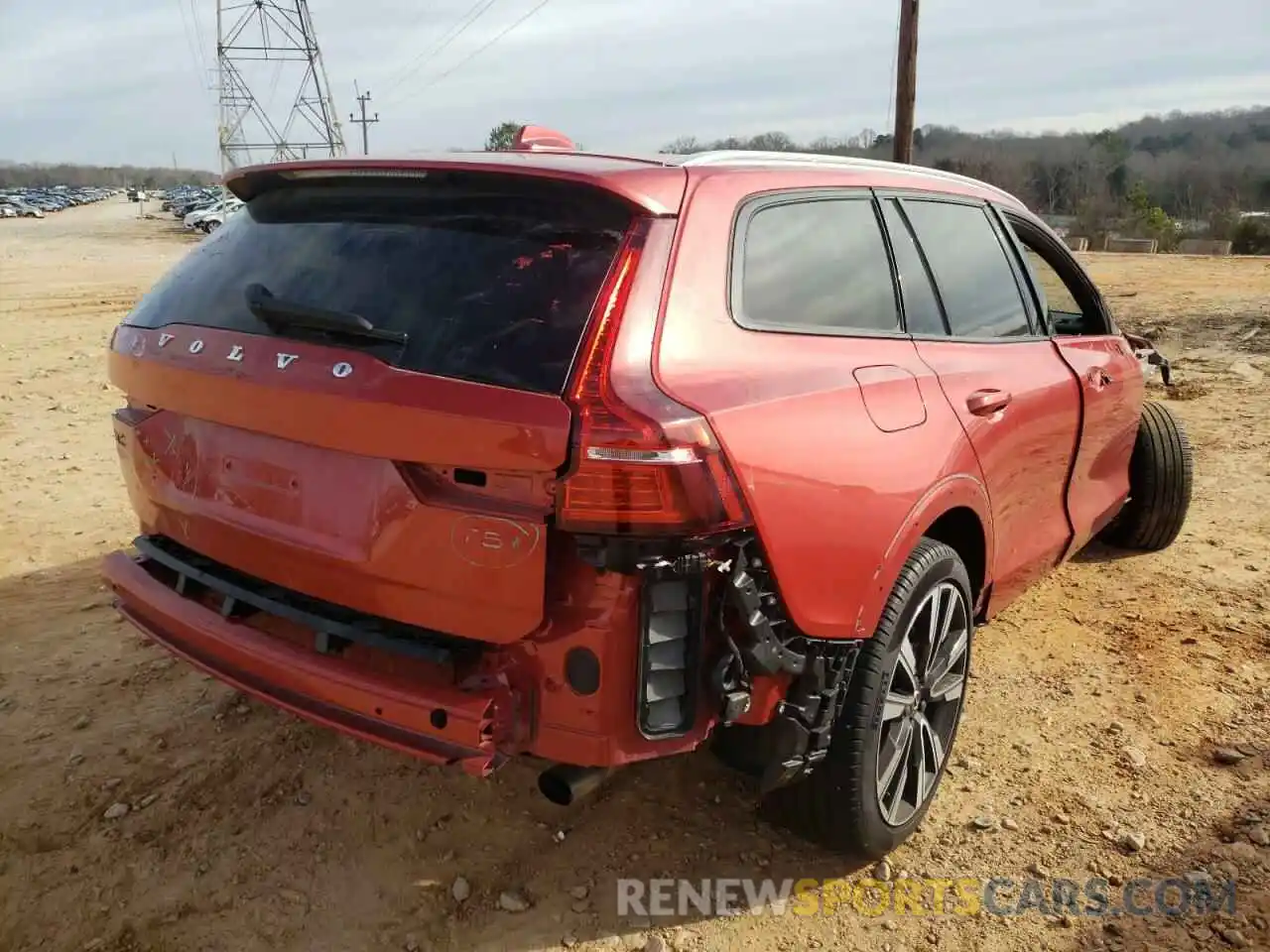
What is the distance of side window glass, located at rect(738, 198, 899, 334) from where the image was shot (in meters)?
2.42

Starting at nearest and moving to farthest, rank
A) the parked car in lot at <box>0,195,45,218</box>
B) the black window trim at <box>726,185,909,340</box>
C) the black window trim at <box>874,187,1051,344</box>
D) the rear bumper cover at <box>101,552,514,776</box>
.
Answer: the rear bumper cover at <box>101,552,514,776</box> → the black window trim at <box>726,185,909,340</box> → the black window trim at <box>874,187,1051,344</box> → the parked car in lot at <box>0,195,45,218</box>

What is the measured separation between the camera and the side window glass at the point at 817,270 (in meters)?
2.42

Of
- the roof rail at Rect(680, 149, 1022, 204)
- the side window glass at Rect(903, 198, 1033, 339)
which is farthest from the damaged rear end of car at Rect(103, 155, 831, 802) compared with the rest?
the side window glass at Rect(903, 198, 1033, 339)

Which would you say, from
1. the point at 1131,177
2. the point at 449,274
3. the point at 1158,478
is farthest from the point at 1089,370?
the point at 1131,177

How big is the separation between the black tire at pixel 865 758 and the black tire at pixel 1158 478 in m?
2.63

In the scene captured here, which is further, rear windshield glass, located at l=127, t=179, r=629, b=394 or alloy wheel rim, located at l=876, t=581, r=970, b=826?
alloy wheel rim, located at l=876, t=581, r=970, b=826

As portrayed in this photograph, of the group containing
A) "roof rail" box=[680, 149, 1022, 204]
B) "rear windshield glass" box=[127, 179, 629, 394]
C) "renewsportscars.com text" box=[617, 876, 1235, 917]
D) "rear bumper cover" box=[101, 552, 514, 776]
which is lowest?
"renewsportscars.com text" box=[617, 876, 1235, 917]

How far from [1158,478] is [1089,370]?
145 centimetres

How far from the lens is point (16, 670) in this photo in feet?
12.2

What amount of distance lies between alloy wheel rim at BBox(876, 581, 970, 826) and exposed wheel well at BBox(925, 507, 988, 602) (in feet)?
0.60

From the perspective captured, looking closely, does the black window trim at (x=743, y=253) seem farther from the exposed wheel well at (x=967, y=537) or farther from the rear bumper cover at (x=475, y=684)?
the rear bumper cover at (x=475, y=684)

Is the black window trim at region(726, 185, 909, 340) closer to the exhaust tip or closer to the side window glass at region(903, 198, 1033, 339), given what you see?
the side window glass at region(903, 198, 1033, 339)

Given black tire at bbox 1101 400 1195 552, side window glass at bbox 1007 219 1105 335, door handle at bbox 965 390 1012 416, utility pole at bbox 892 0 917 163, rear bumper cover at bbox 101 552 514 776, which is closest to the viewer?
rear bumper cover at bbox 101 552 514 776

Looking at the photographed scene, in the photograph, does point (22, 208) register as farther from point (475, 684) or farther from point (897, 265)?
point (475, 684)
